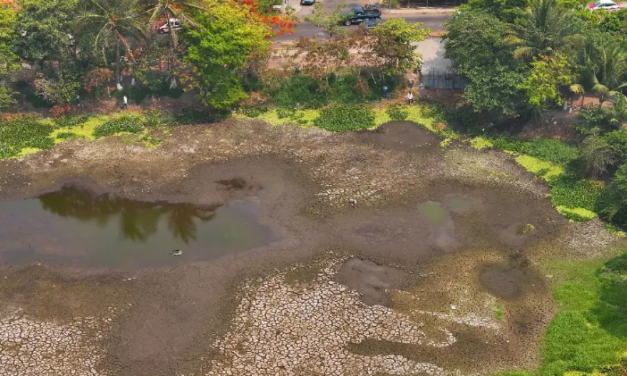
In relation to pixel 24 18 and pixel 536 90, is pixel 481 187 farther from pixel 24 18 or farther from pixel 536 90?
pixel 24 18

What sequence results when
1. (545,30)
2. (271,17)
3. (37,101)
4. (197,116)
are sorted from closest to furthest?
1. (545,30)
2. (197,116)
3. (37,101)
4. (271,17)

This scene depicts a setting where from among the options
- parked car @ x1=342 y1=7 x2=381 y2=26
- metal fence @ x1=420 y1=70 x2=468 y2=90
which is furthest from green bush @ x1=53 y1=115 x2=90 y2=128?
metal fence @ x1=420 y1=70 x2=468 y2=90

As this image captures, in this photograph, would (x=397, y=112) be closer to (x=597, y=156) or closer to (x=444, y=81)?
(x=444, y=81)

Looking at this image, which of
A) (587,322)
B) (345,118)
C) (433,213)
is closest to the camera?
(587,322)

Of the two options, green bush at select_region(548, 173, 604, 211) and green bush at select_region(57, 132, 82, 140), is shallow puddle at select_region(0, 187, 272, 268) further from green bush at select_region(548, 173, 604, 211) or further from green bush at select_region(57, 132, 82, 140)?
green bush at select_region(548, 173, 604, 211)

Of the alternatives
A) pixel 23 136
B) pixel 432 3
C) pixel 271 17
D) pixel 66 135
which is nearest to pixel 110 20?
pixel 66 135

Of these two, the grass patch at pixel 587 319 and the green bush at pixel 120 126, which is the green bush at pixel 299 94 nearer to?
the green bush at pixel 120 126

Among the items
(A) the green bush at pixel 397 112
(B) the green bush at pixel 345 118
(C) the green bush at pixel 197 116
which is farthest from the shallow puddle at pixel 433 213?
(C) the green bush at pixel 197 116
